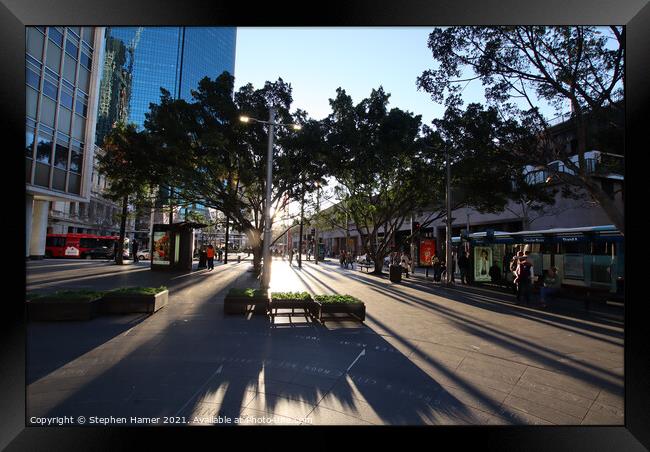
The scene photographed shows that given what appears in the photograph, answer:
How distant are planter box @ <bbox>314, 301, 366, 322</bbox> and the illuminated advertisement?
17197mm

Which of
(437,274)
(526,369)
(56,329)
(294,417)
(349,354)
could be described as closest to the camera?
(294,417)

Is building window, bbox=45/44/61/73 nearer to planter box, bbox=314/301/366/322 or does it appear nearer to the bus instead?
the bus

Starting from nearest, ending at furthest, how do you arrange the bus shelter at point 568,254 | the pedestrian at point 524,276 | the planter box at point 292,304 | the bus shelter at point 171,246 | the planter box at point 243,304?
the planter box at point 292,304, the planter box at point 243,304, the pedestrian at point 524,276, the bus shelter at point 568,254, the bus shelter at point 171,246

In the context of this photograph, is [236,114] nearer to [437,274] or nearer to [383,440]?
[437,274]

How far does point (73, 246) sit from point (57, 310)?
33.3m

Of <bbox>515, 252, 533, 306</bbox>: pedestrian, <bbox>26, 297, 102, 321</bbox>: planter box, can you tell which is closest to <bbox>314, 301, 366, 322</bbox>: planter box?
<bbox>26, 297, 102, 321</bbox>: planter box

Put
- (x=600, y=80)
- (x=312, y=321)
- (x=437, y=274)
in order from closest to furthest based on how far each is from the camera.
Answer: (x=312, y=321)
(x=600, y=80)
(x=437, y=274)

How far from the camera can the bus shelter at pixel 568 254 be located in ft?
40.8

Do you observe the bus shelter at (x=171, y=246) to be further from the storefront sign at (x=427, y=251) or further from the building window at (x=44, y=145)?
the storefront sign at (x=427, y=251)
